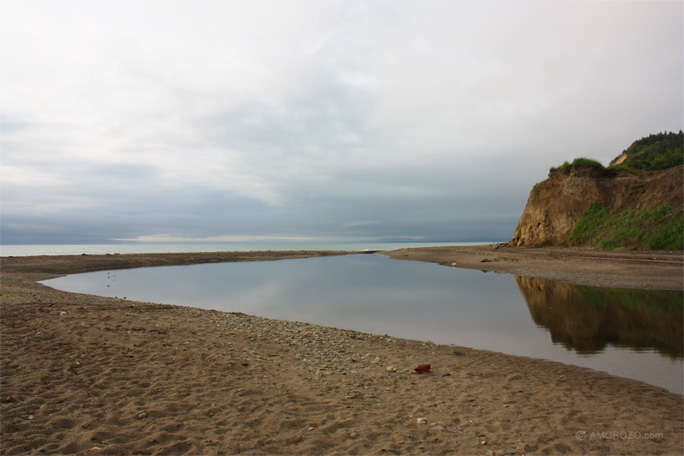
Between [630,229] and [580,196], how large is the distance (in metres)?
10.8

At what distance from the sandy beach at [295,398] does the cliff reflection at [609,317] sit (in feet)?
12.0

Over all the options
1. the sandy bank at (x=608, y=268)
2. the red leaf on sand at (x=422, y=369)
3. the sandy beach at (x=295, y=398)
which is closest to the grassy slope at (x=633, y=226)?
the sandy bank at (x=608, y=268)

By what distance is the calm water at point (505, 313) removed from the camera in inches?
370

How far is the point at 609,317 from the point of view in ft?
43.6

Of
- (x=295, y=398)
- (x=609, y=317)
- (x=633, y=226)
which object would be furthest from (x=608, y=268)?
(x=295, y=398)

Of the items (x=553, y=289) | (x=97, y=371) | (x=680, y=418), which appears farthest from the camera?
(x=553, y=289)

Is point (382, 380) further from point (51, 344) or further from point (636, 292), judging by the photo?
point (636, 292)

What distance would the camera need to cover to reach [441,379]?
7211mm

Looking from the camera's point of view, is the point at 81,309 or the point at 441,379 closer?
the point at 441,379

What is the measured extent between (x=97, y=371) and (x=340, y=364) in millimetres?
5038

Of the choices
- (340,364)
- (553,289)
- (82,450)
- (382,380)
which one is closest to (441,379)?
(382,380)

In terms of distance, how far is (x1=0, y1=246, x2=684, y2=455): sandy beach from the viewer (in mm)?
4523

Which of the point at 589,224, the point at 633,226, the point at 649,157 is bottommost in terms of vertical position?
the point at 633,226

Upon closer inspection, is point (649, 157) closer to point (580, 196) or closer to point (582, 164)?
point (582, 164)
